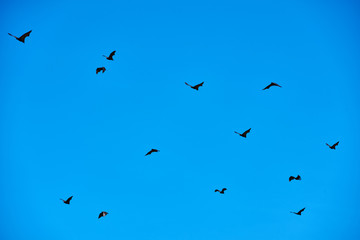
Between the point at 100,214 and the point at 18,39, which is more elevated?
the point at 18,39

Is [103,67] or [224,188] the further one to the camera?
[224,188]

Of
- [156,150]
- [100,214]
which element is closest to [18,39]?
[156,150]

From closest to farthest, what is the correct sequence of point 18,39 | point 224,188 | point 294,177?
point 18,39
point 294,177
point 224,188

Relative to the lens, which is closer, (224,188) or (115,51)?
(115,51)

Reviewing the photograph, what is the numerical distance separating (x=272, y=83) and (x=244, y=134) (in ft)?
17.9

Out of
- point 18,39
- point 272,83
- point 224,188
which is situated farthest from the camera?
point 224,188

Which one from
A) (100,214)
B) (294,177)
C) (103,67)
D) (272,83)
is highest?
(103,67)

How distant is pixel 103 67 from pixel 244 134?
14123mm

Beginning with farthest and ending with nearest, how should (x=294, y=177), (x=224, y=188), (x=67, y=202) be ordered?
(x=224, y=188)
(x=294, y=177)
(x=67, y=202)

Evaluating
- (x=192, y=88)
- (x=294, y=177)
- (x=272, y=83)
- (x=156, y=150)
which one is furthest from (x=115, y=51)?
(x=294, y=177)

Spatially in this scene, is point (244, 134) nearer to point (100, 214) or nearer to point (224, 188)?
point (224, 188)

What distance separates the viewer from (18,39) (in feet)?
76.5

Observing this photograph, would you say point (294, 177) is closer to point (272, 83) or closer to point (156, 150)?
point (272, 83)

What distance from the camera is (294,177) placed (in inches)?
1213
